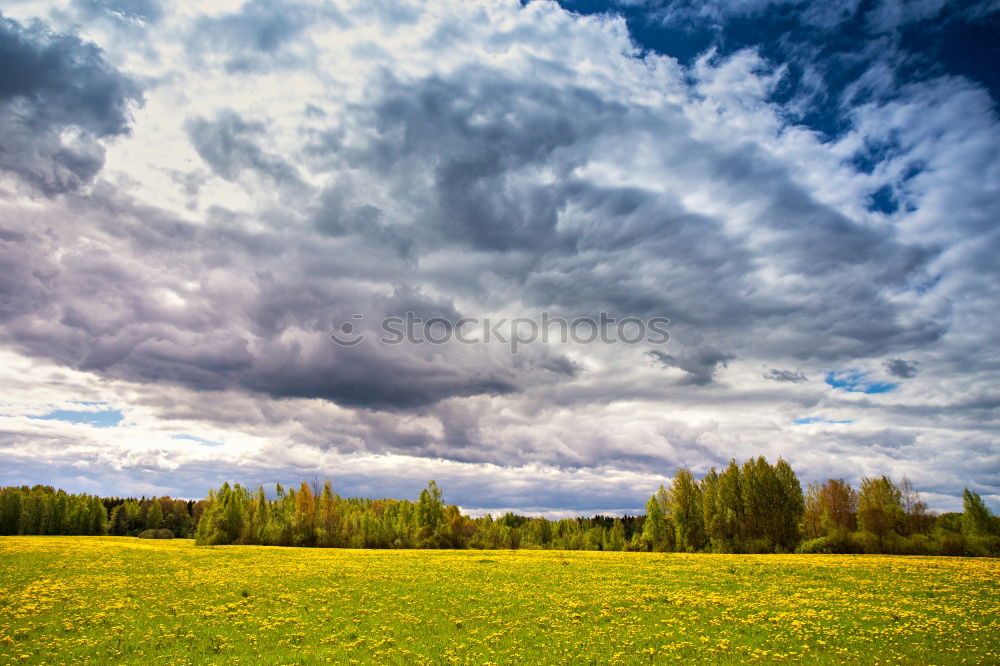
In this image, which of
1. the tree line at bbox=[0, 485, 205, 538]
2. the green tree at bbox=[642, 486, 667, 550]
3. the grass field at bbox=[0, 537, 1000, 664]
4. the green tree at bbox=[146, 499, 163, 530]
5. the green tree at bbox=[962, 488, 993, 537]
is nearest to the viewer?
the grass field at bbox=[0, 537, 1000, 664]

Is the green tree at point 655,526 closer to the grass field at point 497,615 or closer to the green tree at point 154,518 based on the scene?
the grass field at point 497,615

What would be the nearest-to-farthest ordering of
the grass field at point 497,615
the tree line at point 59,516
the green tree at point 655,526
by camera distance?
the grass field at point 497,615 → the green tree at point 655,526 → the tree line at point 59,516

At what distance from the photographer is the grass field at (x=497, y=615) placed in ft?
74.3

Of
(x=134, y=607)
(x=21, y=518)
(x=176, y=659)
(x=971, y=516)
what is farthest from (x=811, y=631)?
(x=21, y=518)

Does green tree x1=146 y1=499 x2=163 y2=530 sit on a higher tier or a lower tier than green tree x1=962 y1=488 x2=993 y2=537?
lower

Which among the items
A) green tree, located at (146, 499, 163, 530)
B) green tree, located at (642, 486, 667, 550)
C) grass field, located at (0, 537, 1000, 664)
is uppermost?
grass field, located at (0, 537, 1000, 664)

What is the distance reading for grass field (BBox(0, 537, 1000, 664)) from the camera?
22.6m

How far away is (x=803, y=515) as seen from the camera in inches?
4099

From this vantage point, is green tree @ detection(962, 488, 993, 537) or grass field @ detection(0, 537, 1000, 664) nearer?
grass field @ detection(0, 537, 1000, 664)

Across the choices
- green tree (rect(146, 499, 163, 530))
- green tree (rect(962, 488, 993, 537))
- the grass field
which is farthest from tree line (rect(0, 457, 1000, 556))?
the grass field

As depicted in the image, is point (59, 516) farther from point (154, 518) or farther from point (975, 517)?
point (975, 517)

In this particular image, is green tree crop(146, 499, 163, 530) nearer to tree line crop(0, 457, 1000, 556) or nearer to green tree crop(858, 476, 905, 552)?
tree line crop(0, 457, 1000, 556)

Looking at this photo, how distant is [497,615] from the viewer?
29.9m

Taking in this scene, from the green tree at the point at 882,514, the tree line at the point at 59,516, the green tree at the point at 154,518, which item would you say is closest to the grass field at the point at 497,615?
the green tree at the point at 882,514
